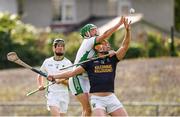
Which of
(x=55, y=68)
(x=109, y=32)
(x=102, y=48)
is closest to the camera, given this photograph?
(x=109, y=32)

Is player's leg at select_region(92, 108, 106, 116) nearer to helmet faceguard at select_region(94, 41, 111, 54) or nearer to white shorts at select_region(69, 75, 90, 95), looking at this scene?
helmet faceguard at select_region(94, 41, 111, 54)

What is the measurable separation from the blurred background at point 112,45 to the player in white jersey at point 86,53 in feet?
2.59

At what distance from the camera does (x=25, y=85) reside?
83.6 feet

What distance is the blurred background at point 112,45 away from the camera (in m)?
22.6

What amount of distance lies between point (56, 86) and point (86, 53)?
6.26 feet

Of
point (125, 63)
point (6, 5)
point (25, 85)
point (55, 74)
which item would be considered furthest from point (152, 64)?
point (6, 5)

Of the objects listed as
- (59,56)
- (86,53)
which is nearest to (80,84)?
(86,53)

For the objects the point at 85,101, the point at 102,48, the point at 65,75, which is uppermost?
the point at 102,48

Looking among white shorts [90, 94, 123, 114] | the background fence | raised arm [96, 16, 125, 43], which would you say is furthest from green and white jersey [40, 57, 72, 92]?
the background fence

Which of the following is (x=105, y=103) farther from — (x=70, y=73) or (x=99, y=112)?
(x=70, y=73)

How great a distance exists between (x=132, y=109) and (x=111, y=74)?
9191 millimetres

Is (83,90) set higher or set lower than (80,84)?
lower

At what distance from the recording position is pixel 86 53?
Result: 13.4m

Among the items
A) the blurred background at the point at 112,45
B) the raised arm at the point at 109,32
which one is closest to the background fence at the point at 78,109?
the blurred background at the point at 112,45
